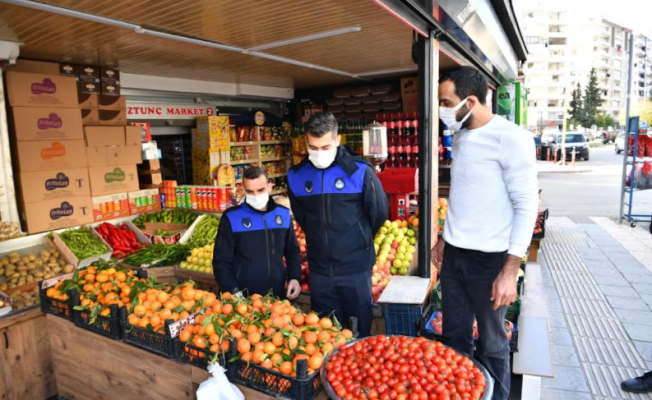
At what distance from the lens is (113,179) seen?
6180 mm

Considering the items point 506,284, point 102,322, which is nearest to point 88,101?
point 102,322

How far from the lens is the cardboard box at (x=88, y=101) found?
19.0 feet

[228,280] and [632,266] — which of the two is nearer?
[228,280]

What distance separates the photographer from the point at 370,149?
23.7 ft

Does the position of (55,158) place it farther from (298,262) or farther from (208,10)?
(298,262)

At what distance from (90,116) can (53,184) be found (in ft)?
3.52

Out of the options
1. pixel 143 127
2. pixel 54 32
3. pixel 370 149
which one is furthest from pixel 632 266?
pixel 54 32

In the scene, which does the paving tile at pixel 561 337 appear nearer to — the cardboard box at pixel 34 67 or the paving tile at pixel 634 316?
the paving tile at pixel 634 316

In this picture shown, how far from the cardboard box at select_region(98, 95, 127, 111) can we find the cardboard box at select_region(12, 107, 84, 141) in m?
0.48

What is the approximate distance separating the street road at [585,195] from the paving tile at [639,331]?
21.1 feet

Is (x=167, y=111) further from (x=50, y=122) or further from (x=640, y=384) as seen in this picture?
(x=640, y=384)

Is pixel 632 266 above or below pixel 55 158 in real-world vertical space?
below

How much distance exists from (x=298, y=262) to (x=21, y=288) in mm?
2928

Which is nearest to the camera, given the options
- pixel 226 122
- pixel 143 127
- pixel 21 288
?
pixel 21 288
